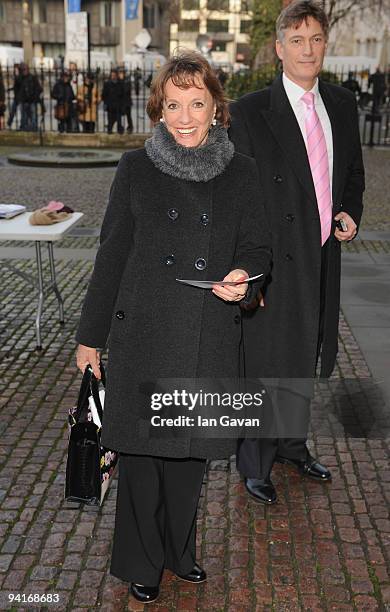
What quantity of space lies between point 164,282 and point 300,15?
1447 mm

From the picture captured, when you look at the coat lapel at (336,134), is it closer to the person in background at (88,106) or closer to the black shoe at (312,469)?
the black shoe at (312,469)

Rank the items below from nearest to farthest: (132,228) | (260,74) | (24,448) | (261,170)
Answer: (132,228) < (261,170) < (24,448) < (260,74)

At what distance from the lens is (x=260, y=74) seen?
1914 centimetres

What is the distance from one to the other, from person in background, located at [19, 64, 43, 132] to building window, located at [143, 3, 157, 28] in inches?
2470

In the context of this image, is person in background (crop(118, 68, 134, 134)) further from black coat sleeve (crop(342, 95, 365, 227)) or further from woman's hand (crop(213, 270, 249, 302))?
woman's hand (crop(213, 270, 249, 302))

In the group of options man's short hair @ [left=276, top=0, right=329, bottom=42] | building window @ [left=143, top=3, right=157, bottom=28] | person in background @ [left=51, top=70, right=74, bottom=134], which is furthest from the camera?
building window @ [left=143, top=3, right=157, bottom=28]

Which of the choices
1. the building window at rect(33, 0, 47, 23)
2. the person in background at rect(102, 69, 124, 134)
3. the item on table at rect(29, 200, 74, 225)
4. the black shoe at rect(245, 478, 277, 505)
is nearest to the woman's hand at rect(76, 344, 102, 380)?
the black shoe at rect(245, 478, 277, 505)

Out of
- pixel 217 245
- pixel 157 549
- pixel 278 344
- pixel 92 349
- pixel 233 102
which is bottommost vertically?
pixel 157 549

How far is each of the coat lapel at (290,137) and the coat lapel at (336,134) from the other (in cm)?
17

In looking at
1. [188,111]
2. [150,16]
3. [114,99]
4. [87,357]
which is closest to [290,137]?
[188,111]

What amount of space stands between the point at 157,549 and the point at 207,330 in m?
0.87

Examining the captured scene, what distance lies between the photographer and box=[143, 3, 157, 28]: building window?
258 feet

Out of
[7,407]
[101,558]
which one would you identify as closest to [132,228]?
[101,558]

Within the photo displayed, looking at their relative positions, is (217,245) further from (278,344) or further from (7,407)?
(7,407)
